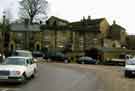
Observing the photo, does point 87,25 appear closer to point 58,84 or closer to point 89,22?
point 89,22

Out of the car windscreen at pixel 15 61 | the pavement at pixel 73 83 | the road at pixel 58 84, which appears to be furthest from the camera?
the car windscreen at pixel 15 61

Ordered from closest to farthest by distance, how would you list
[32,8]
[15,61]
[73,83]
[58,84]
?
[58,84] → [73,83] → [15,61] → [32,8]

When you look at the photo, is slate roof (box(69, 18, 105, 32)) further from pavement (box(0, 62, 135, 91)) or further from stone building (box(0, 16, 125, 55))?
pavement (box(0, 62, 135, 91))

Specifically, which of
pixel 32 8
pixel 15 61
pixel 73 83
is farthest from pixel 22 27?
pixel 73 83

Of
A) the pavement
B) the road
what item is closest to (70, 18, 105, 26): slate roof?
the pavement

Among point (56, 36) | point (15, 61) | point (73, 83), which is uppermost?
point (56, 36)

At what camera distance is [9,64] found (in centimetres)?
2248

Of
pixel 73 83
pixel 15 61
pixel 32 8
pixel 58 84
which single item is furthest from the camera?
pixel 32 8

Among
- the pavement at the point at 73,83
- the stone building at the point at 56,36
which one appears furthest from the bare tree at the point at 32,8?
the pavement at the point at 73,83

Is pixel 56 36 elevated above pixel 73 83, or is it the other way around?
pixel 56 36

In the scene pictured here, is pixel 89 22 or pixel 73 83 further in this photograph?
pixel 89 22

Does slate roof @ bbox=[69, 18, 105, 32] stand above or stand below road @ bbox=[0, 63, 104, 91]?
above

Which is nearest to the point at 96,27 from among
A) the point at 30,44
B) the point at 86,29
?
the point at 86,29

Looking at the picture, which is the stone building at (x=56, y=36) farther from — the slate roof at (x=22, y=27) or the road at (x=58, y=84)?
the road at (x=58, y=84)
